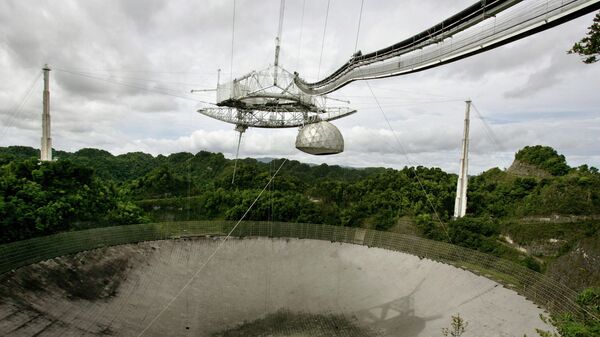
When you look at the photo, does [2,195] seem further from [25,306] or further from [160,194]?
[160,194]

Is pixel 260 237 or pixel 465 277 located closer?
pixel 465 277

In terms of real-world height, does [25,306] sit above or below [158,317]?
above

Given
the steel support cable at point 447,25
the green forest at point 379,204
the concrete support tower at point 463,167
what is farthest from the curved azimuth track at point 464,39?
the concrete support tower at point 463,167

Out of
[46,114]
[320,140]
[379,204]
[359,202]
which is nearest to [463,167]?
[379,204]

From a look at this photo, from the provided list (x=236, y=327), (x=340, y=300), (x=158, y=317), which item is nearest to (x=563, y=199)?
(x=340, y=300)

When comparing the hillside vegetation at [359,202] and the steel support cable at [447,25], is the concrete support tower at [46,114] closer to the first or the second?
the hillside vegetation at [359,202]

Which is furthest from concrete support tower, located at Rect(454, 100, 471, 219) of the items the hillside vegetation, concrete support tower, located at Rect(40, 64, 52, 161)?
concrete support tower, located at Rect(40, 64, 52, 161)

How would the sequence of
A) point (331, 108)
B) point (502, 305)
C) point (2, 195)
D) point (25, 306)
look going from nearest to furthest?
point (25, 306)
point (502, 305)
point (2, 195)
point (331, 108)
